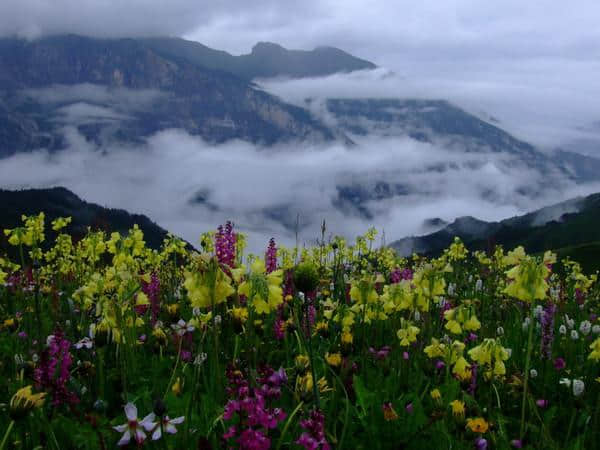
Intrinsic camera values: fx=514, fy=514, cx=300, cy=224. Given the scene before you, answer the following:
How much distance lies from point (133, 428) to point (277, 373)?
1173 millimetres

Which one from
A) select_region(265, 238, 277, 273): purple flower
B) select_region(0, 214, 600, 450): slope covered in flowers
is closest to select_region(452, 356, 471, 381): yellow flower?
select_region(0, 214, 600, 450): slope covered in flowers

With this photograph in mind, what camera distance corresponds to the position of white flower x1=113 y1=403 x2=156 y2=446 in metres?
2.36

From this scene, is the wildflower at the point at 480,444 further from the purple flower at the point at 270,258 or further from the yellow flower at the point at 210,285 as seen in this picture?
the purple flower at the point at 270,258

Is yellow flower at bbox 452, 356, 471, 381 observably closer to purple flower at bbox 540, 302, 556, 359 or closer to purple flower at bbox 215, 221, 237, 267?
purple flower at bbox 540, 302, 556, 359

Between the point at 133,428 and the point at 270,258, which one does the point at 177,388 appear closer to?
the point at 133,428

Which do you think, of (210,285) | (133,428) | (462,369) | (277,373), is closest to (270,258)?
(462,369)

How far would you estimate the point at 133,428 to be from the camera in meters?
2.41

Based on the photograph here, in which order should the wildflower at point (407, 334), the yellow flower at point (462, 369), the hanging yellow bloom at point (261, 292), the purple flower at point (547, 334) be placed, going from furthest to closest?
1. the purple flower at point (547, 334)
2. the wildflower at point (407, 334)
3. the yellow flower at point (462, 369)
4. the hanging yellow bloom at point (261, 292)

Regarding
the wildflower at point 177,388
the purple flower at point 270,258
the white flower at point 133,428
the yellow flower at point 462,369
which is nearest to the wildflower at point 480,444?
the yellow flower at point 462,369

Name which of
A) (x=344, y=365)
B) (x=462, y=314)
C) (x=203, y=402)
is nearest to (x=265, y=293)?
(x=203, y=402)

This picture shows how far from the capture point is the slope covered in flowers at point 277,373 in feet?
9.96

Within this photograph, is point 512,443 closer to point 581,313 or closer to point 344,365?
point 344,365

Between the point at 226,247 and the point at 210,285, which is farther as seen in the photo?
the point at 226,247

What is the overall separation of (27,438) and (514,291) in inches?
136
